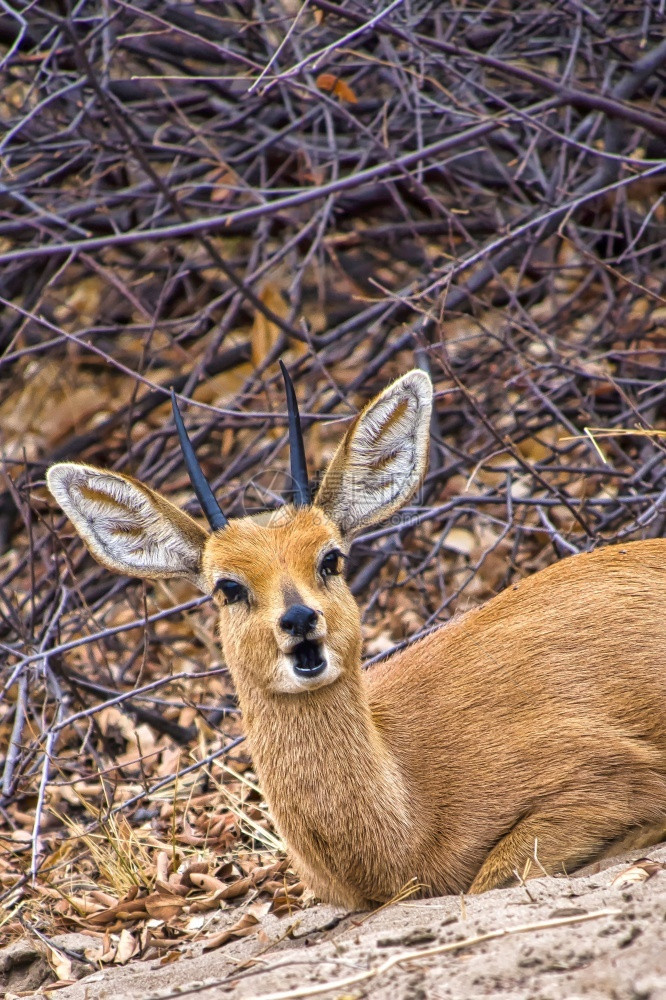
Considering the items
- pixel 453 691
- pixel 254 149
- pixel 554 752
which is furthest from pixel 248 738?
pixel 254 149

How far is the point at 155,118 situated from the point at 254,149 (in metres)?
1.19

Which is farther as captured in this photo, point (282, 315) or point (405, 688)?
point (282, 315)

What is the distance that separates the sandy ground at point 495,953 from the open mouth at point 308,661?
2.70 feet

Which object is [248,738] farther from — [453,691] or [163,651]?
[163,651]

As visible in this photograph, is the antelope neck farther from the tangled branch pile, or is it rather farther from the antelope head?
the tangled branch pile

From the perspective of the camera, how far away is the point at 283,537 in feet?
14.1

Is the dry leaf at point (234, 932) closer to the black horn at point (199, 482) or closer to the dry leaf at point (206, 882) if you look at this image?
the dry leaf at point (206, 882)

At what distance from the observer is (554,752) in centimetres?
439

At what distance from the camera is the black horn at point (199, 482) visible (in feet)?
14.3

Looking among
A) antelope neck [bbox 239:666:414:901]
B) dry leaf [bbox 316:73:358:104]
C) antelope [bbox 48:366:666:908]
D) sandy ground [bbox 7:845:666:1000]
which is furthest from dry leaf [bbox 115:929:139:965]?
dry leaf [bbox 316:73:358:104]

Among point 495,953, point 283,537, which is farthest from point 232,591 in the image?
point 495,953

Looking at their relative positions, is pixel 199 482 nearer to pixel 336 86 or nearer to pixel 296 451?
pixel 296 451

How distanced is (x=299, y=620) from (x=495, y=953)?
1188 mm

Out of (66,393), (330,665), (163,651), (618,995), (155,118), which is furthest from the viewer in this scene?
(66,393)
